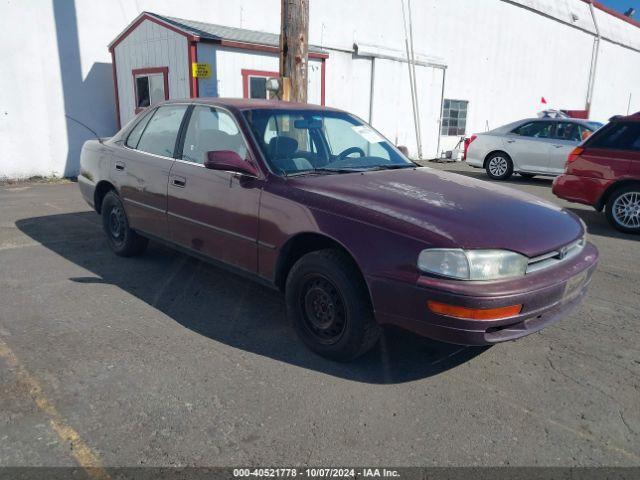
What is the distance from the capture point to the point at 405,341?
3551mm

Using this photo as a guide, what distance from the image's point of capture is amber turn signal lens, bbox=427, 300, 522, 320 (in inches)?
101

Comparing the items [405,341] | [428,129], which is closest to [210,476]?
[405,341]

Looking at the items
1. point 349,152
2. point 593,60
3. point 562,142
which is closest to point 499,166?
point 562,142

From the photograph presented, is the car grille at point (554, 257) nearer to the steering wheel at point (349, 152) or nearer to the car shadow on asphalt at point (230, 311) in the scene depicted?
the car shadow on asphalt at point (230, 311)

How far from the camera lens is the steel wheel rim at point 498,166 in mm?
11500

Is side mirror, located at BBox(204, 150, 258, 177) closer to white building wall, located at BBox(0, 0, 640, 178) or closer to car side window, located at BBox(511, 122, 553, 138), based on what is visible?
white building wall, located at BBox(0, 0, 640, 178)

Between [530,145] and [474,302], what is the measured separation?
962 centimetres

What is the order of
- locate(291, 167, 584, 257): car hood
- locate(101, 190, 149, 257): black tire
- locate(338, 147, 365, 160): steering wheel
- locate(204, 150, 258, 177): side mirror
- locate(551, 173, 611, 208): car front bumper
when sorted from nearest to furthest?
locate(291, 167, 584, 257): car hood
locate(204, 150, 258, 177): side mirror
locate(338, 147, 365, 160): steering wheel
locate(101, 190, 149, 257): black tire
locate(551, 173, 611, 208): car front bumper

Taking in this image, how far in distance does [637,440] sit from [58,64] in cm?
1098

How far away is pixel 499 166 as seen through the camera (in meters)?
11.6

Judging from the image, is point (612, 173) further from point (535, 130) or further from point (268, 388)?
point (268, 388)

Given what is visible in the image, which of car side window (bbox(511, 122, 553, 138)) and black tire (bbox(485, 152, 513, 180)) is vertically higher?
car side window (bbox(511, 122, 553, 138))

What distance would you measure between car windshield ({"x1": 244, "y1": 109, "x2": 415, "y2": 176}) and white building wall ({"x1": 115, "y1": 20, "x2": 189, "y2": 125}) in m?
5.81

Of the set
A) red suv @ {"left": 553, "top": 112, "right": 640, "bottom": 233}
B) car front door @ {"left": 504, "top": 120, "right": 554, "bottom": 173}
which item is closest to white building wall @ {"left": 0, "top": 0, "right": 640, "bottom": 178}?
car front door @ {"left": 504, "top": 120, "right": 554, "bottom": 173}
